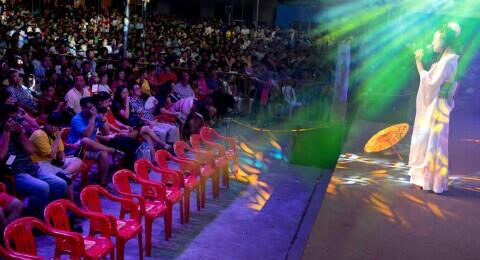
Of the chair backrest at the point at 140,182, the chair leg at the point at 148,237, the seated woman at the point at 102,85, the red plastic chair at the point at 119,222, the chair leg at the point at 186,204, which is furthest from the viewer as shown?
the seated woman at the point at 102,85

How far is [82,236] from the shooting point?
4.05 metres

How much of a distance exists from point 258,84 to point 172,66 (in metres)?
2.02

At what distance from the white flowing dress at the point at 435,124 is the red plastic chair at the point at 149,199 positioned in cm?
273

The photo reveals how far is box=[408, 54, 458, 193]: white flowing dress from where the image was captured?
19.3 ft

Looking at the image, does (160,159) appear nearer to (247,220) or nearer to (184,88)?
(247,220)

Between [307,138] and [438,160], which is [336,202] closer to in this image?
[438,160]

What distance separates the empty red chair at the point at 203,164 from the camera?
21.9 feet

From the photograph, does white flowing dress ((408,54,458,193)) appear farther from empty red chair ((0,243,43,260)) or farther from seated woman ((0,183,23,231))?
empty red chair ((0,243,43,260))

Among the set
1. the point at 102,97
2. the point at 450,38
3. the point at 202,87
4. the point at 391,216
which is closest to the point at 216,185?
the point at 102,97

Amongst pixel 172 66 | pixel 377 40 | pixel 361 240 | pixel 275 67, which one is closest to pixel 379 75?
pixel 377 40

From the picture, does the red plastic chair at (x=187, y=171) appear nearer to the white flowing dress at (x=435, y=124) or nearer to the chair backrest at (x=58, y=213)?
the chair backrest at (x=58, y=213)

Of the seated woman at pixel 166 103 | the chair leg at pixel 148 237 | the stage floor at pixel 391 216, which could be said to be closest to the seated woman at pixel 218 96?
the seated woman at pixel 166 103

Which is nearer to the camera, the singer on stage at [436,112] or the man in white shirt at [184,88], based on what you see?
the singer on stage at [436,112]

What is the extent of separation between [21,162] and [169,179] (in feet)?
4.78
